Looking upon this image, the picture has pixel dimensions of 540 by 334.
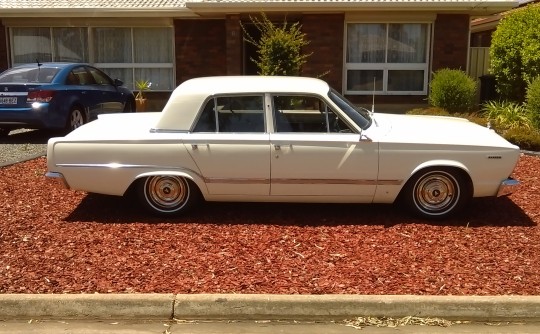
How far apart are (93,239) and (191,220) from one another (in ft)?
3.32

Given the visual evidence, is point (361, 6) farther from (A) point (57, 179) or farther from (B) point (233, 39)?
(A) point (57, 179)

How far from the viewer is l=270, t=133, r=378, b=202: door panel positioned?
5.70 m

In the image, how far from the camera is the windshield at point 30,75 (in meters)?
11.2

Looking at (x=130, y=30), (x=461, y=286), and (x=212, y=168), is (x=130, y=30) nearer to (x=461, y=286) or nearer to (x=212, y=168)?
(x=212, y=168)

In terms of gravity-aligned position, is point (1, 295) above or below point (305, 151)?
below

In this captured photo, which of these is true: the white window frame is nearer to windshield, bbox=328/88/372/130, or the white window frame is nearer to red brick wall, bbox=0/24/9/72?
windshield, bbox=328/88/372/130

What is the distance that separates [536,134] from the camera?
32.2 feet

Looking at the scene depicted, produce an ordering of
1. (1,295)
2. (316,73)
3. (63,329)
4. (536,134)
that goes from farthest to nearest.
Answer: (316,73) < (536,134) < (1,295) < (63,329)

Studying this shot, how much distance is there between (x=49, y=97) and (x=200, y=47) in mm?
6393

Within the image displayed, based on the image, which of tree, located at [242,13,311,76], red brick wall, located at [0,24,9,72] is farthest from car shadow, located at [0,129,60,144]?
red brick wall, located at [0,24,9,72]

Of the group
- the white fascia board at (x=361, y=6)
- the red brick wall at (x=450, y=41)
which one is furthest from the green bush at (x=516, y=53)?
the red brick wall at (x=450, y=41)

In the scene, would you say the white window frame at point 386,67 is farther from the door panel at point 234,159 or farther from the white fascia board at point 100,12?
the door panel at point 234,159

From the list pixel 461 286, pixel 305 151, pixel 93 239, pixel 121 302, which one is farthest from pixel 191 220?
pixel 461 286

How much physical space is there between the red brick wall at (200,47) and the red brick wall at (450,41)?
579cm
